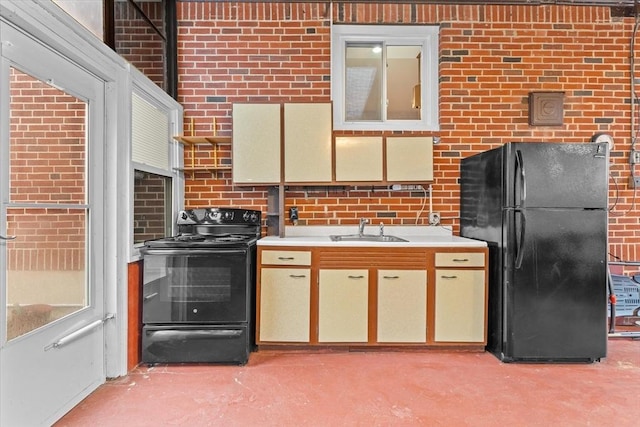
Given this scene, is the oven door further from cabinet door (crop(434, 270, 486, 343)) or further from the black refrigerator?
the black refrigerator

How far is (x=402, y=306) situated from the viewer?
2.93 m

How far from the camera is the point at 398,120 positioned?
3615 mm

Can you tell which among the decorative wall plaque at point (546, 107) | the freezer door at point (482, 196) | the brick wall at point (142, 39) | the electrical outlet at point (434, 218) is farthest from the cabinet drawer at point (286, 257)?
the decorative wall plaque at point (546, 107)

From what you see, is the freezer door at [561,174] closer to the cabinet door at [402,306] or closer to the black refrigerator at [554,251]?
the black refrigerator at [554,251]

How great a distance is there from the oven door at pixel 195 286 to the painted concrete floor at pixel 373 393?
14.6 inches

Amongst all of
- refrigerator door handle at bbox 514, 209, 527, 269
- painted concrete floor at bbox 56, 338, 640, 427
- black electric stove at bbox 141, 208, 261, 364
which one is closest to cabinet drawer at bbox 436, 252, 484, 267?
refrigerator door handle at bbox 514, 209, 527, 269

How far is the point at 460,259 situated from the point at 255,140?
1903 millimetres

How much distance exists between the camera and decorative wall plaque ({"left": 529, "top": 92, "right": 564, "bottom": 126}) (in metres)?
3.46

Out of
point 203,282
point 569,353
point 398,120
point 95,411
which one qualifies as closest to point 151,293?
point 203,282

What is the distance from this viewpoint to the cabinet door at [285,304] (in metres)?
2.93

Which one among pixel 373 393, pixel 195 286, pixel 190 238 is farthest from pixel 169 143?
pixel 373 393

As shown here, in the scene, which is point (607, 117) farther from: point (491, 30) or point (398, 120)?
point (398, 120)

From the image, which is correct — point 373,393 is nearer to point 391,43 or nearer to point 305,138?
point 305,138

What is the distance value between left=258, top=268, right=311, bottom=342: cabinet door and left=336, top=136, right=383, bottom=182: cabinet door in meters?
0.95
